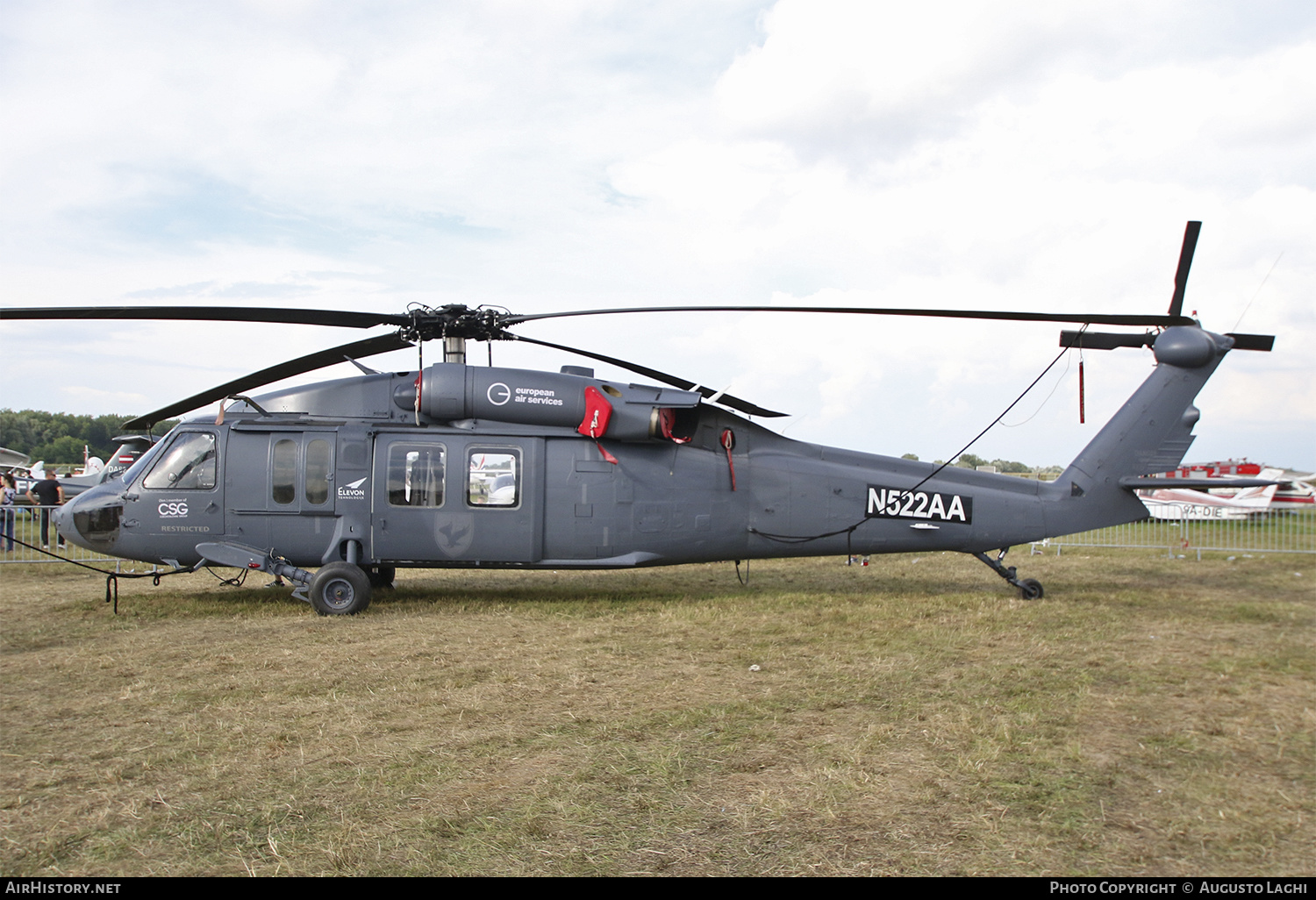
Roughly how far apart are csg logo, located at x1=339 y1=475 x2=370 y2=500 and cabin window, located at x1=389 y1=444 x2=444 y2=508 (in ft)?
1.06

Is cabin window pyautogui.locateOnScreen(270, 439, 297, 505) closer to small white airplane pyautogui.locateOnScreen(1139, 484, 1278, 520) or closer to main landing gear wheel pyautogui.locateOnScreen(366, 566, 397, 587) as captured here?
main landing gear wheel pyautogui.locateOnScreen(366, 566, 397, 587)

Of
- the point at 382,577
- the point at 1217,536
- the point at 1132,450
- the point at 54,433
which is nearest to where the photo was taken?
the point at 1132,450

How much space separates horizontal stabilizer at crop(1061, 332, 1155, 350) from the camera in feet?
33.7

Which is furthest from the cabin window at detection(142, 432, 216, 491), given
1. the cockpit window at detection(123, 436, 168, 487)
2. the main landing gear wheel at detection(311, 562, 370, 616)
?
the main landing gear wheel at detection(311, 562, 370, 616)

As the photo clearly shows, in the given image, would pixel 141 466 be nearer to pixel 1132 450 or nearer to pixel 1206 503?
pixel 1132 450

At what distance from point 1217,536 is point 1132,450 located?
406 inches

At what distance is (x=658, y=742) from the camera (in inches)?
202

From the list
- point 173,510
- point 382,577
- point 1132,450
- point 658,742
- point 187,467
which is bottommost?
point 658,742

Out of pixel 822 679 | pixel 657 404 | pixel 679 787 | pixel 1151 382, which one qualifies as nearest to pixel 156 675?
pixel 679 787

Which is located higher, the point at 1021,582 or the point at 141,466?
the point at 141,466

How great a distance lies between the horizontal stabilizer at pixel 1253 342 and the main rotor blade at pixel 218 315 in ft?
33.8

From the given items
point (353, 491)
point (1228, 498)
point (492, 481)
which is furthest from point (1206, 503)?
point (353, 491)

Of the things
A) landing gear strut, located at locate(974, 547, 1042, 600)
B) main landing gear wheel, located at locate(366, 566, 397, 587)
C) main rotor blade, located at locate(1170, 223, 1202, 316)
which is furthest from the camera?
main landing gear wheel, located at locate(366, 566, 397, 587)
